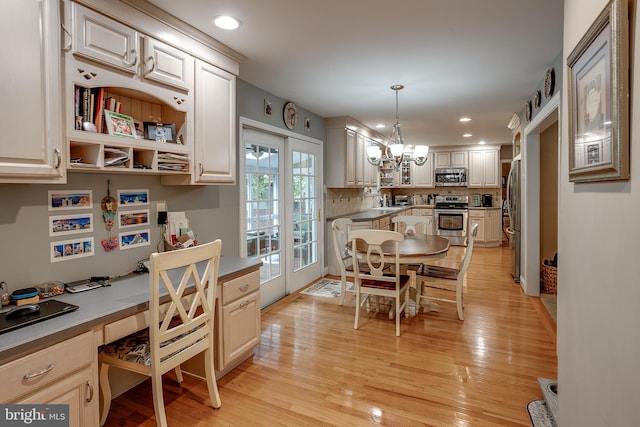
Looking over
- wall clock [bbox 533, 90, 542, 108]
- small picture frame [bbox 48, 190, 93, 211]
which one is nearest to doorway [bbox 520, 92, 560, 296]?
wall clock [bbox 533, 90, 542, 108]

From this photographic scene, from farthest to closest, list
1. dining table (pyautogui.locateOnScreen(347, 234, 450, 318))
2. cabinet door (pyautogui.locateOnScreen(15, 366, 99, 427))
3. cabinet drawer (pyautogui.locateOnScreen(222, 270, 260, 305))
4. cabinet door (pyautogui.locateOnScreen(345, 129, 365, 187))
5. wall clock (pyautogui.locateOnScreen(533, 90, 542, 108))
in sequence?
cabinet door (pyautogui.locateOnScreen(345, 129, 365, 187)) → wall clock (pyautogui.locateOnScreen(533, 90, 542, 108)) → dining table (pyautogui.locateOnScreen(347, 234, 450, 318)) → cabinet drawer (pyautogui.locateOnScreen(222, 270, 260, 305)) → cabinet door (pyautogui.locateOnScreen(15, 366, 99, 427))

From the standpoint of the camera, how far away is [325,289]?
466 cm

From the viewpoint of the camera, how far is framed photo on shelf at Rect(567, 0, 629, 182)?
0.95 metres

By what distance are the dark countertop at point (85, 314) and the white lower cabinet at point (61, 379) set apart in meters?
0.04

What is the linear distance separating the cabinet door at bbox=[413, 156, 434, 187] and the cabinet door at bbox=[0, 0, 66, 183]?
815cm

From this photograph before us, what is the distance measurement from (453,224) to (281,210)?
5.40 metres

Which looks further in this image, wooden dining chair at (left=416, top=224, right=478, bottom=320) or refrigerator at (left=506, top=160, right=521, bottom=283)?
refrigerator at (left=506, top=160, right=521, bottom=283)

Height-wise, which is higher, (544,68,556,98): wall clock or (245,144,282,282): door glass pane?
(544,68,556,98): wall clock

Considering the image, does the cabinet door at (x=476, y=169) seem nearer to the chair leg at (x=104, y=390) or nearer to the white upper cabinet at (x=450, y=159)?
the white upper cabinet at (x=450, y=159)

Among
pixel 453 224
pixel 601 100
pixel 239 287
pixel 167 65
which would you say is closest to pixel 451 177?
pixel 453 224

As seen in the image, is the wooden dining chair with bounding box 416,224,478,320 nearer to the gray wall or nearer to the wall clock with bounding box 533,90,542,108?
the wall clock with bounding box 533,90,542,108

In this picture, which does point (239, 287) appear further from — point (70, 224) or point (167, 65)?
point (167, 65)

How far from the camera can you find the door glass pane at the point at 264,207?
3.69 meters

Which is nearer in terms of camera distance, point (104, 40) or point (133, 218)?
point (104, 40)
